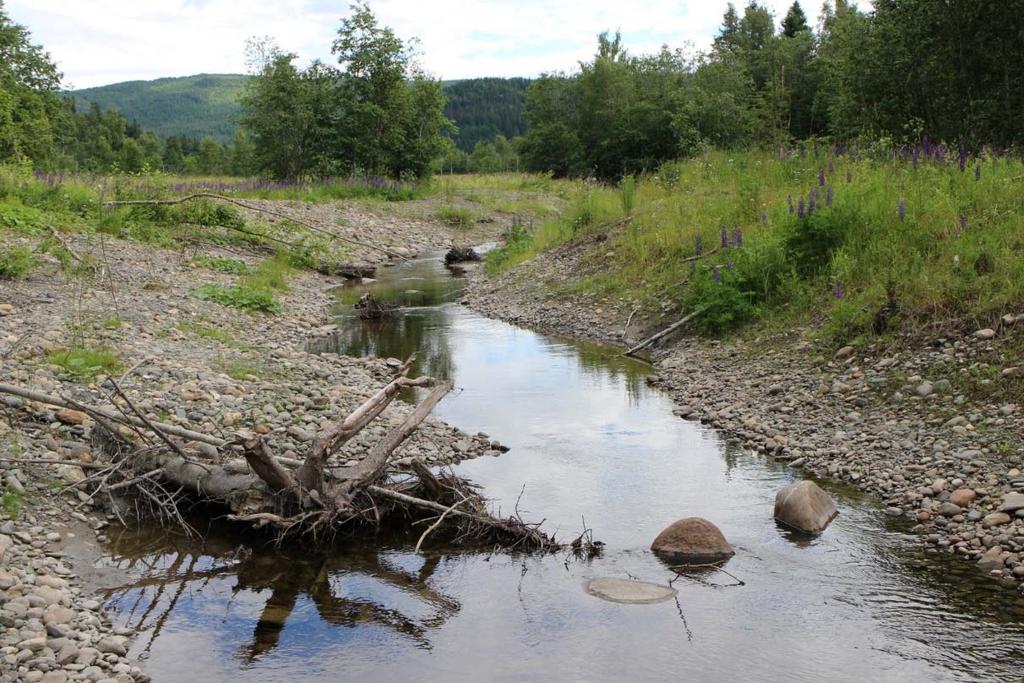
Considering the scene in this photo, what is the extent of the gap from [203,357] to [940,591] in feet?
29.3

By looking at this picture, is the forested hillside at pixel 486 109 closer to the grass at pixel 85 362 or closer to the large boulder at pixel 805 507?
the grass at pixel 85 362

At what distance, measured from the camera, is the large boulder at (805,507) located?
7.69 metres

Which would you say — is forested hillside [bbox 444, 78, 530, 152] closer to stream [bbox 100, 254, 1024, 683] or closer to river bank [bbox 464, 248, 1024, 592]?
river bank [bbox 464, 248, 1024, 592]

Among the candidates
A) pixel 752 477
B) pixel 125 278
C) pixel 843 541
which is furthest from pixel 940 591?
pixel 125 278

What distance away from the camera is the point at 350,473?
755 cm

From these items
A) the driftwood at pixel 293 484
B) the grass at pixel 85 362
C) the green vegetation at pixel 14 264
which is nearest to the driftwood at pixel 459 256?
the green vegetation at pixel 14 264

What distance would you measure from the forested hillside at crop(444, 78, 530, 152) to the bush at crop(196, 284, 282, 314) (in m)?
132

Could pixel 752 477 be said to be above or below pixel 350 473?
below

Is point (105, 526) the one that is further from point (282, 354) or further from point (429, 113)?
point (429, 113)

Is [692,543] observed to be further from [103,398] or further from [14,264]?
[14,264]

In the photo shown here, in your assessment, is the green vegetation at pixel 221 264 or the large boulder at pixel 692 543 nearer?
the large boulder at pixel 692 543

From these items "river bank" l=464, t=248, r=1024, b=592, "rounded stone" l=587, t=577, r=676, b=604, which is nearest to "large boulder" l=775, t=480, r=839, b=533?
"river bank" l=464, t=248, r=1024, b=592

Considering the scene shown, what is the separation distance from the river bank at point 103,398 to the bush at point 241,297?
259 mm

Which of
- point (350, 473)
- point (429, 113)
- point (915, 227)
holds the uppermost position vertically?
point (429, 113)
